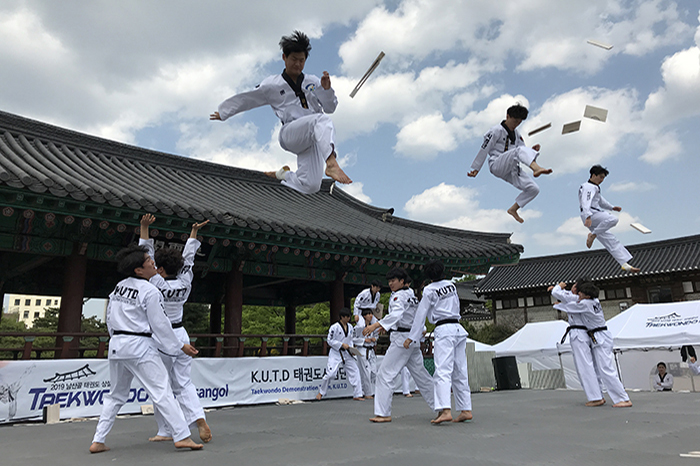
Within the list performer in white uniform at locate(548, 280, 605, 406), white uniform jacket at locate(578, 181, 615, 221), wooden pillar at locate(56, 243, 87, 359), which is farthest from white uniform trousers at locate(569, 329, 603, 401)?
wooden pillar at locate(56, 243, 87, 359)

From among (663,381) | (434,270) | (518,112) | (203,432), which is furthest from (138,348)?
(663,381)

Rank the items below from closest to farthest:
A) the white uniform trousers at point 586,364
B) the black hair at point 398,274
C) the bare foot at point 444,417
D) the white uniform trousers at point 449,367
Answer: the bare foot at point 444,417 → the white uniform trousers at point 449,367 → the black hair at point 398,274 → the white uniform trousers at point 586,364

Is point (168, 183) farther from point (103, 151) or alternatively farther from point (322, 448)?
point (322, 448)

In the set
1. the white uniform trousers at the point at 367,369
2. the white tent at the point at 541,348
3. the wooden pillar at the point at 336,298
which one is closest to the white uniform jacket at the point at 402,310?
the white uniform trousers at the point at 367,369

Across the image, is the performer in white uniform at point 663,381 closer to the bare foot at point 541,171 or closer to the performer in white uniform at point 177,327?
the bare foot at point 541,171

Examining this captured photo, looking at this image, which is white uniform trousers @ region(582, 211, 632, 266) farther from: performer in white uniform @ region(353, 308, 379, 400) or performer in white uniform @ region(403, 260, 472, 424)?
performer in white uniform @ region(353, 308, 379, 400)

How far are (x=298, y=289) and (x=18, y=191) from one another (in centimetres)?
913

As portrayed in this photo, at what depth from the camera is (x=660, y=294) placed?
82.2ft

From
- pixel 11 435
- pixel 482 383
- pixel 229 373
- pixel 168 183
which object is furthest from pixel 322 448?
pixel 482 383

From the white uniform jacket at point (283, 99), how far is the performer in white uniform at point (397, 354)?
2.45 meters

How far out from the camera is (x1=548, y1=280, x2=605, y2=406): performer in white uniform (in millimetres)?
8078

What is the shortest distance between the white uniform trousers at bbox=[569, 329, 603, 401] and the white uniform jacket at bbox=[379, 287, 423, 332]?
Answer: 3.23 metres

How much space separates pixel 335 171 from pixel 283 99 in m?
1.20

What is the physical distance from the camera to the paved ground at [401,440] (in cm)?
393
